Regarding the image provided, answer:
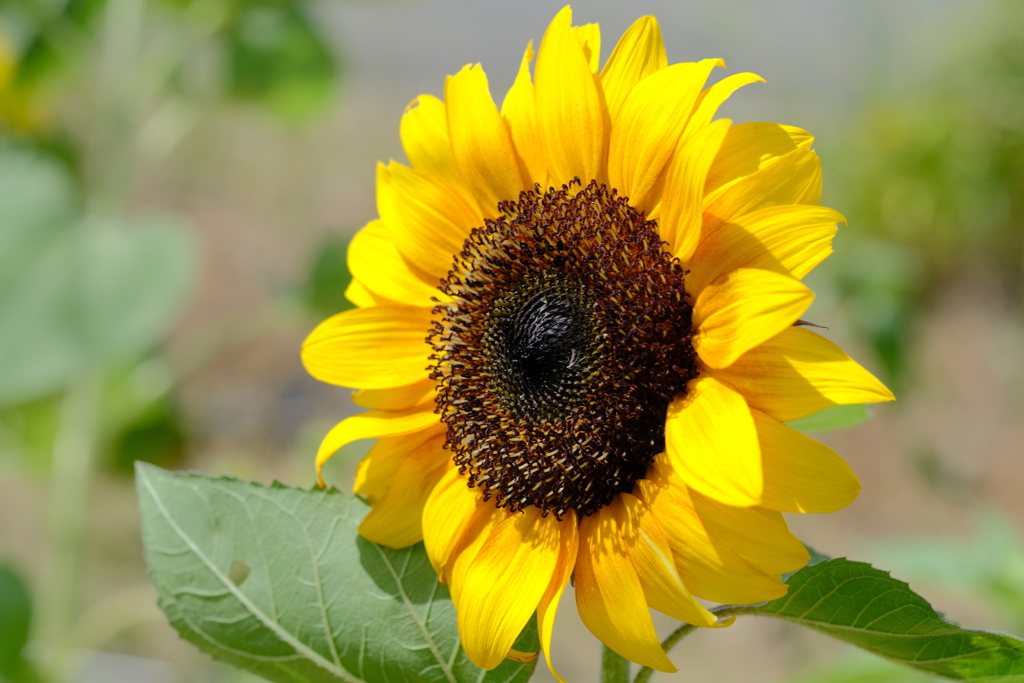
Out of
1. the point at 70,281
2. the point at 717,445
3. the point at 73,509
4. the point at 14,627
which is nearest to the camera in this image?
the point at 717,445

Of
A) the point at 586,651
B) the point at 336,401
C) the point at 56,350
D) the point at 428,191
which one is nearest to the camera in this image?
the point at 428,191

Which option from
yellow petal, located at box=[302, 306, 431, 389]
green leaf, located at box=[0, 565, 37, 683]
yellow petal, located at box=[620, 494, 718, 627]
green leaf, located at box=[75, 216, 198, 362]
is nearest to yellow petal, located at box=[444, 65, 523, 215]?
yellow petal, located at box=[302, 306, 431, 389]

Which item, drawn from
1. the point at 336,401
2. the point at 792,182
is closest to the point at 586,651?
the point at 336,401

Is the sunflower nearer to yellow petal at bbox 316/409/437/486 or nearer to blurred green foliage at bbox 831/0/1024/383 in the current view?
yellow petal at bbox 316/409/437/486

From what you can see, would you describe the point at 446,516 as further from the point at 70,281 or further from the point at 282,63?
the point at 282,63

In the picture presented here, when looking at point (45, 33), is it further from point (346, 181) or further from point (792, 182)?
point (346, 181)

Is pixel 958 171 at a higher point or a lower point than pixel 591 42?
higher

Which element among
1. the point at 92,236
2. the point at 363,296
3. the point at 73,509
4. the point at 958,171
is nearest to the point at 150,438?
the point at 73,509
